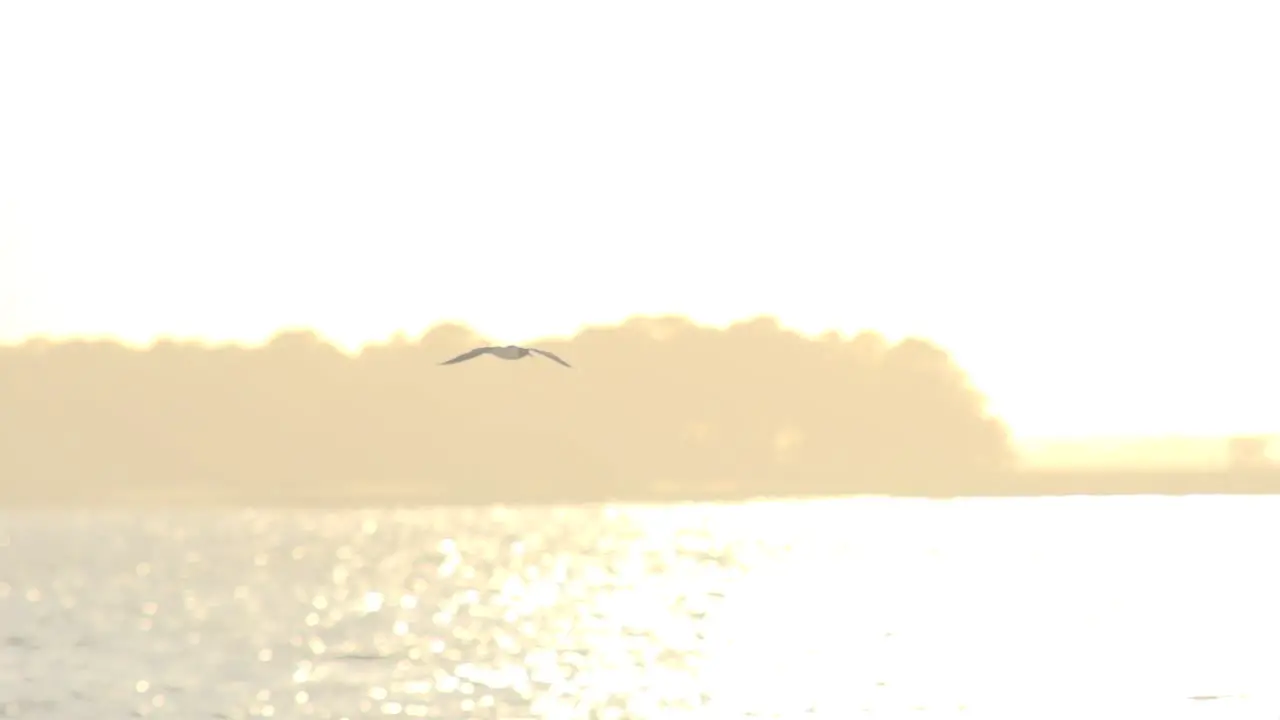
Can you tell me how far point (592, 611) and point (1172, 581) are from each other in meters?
43.8

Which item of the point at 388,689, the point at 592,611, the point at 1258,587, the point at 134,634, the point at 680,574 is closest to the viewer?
the point at 388,689

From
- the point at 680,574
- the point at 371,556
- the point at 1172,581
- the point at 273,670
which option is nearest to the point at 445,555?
the point at 371,556

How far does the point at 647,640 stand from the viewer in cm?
9175

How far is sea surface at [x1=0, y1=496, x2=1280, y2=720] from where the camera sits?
70938 millimetres

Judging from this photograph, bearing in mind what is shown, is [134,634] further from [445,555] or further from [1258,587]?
[445,555]

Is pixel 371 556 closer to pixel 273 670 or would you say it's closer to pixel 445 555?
pixel 445 555

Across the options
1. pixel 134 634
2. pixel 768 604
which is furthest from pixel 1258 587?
pixel 134 634

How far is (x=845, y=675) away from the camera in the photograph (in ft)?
256

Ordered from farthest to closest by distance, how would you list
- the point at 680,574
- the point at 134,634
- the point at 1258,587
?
1. the point at 680,574
2. the point at 1258,587
3. the point at 134,634

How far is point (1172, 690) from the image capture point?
75.8m

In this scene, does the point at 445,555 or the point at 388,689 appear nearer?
the point at 388,689

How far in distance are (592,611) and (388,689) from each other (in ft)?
122

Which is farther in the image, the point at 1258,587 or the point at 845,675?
the point at 1258,587

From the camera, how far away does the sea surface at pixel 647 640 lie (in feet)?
233
